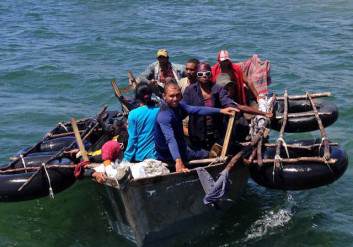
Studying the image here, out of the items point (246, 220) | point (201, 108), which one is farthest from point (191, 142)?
point (246, 220)

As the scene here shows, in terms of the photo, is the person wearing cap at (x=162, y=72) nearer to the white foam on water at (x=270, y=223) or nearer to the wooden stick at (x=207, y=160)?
the wooden stick at (x=207, y=160)

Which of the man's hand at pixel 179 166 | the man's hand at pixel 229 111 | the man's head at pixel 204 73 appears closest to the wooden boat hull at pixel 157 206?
the man's hand at pixel 179 166

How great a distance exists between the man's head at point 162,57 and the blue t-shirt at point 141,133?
2561 mm

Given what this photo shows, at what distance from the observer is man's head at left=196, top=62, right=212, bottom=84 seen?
8.41 meters

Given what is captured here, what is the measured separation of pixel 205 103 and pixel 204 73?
435 millimetres

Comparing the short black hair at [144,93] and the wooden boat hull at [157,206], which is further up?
the short black hair at [144,93]

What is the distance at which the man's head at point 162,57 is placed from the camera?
10430 millimetres

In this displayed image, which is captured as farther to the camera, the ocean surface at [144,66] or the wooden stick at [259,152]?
the ocean surface at [144,66]

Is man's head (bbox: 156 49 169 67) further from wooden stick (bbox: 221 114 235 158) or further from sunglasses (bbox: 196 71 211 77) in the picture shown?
wooden stick (bbox: 221 114 235 158)

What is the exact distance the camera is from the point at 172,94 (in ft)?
24.8

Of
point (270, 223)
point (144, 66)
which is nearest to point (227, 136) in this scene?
point (270, 223)

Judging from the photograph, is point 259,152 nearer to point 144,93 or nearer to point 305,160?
point 305,160

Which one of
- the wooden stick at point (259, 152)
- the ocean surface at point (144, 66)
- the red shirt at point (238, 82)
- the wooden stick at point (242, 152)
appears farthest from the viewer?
the red shirt at point (238, 82)

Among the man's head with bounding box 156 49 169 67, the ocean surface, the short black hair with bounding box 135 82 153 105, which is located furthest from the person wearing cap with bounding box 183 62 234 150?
the man's head with bounding box 156 49 169 67
